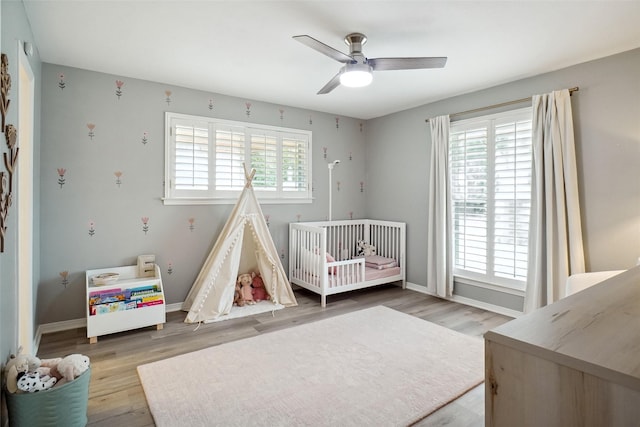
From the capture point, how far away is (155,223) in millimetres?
3658

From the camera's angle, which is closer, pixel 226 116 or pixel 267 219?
A: pixel 226 116

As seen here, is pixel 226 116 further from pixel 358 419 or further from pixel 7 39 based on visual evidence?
pixel 358 419

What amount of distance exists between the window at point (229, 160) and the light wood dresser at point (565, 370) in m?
3.62

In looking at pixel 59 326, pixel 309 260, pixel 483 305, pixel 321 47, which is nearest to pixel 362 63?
pixel 321 47

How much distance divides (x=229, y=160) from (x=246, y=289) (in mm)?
1513

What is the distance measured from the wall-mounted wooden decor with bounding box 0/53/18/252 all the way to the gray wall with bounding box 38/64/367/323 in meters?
1.41

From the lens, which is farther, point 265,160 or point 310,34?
point 265,160

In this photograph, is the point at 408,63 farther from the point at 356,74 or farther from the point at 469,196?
the point at 469,196

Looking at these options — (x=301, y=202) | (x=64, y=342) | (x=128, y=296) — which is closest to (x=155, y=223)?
(x=128, y=296)

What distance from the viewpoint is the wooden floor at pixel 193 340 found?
2.00 m

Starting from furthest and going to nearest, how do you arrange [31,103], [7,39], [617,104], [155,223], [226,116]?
[226,116]
[155,223]
[617,104]
[31,103]
[7,39]

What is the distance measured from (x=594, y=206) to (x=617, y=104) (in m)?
0.87

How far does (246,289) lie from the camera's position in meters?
3.94

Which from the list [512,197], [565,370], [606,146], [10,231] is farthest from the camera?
[512,197]
